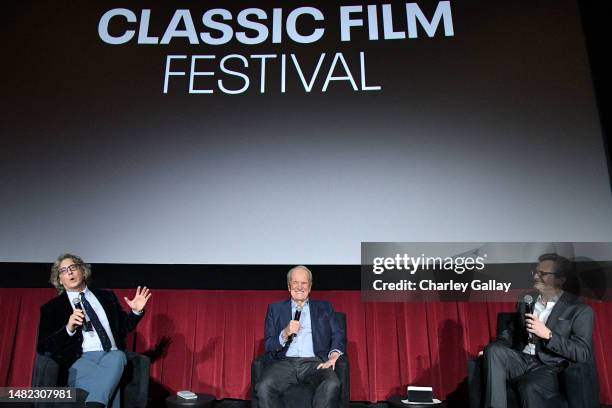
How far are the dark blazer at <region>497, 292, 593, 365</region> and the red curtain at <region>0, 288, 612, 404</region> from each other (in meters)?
0.74

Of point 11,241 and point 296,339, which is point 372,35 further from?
point 11,241

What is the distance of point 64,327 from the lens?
105 inches

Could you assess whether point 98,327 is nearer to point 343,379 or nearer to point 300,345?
point 300,345

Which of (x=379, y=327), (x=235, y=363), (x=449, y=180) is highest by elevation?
(x=449, y=180)

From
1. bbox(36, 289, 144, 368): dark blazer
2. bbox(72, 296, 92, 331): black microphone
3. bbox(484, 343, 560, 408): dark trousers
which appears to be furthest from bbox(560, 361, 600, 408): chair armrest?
bbox(72, 296, 92, 331): black microphone

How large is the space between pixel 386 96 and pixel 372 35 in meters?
0.47

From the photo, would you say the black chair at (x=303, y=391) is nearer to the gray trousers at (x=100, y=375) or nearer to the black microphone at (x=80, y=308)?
the gray trousers at (x=100, y=375)

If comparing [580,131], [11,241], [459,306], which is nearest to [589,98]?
[580,131]

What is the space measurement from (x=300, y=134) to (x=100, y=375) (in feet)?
6.31

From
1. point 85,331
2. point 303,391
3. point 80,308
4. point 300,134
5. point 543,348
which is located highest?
point 300,134

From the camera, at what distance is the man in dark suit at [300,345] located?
2666mm

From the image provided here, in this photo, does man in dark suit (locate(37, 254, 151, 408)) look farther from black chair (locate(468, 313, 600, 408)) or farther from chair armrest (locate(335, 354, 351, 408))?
black chair (locate(468, 313, 600, 408))

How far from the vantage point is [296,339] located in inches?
117

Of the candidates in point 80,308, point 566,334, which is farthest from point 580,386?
point 80,308
